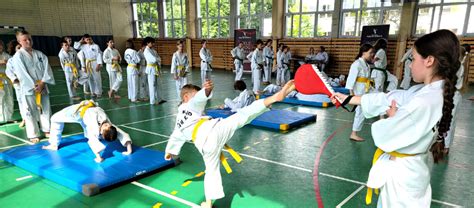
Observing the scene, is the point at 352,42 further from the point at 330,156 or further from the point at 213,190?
the point at 213,190

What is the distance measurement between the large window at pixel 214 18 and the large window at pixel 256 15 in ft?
3.31

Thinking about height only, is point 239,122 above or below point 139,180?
above

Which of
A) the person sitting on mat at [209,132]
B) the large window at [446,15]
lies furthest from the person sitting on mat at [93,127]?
the large window at [446,15]

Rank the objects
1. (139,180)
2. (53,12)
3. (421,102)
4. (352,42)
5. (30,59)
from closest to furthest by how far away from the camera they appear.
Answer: (421,102) < (139,180) < (30,59) < (352,42) < (53,12)

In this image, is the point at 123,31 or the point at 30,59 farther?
the point at 123,31

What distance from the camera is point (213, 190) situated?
2949 millimetres

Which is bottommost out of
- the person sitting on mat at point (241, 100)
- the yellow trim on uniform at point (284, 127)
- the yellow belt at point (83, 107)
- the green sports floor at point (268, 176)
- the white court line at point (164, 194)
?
the green sports floor at point (268, 176)

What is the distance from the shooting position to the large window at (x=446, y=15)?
12.2m

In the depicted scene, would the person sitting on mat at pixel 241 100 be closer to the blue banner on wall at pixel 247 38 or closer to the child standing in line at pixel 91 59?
the child standing in line at pixel 91 59

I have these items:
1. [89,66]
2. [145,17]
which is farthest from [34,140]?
[145,17]

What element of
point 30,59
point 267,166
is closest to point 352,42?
point 267,166

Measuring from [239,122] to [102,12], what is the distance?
21.7 m

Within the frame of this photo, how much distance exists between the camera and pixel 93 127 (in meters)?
4.09

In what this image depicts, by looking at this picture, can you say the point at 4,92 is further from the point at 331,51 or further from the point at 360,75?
the point at 331,51
